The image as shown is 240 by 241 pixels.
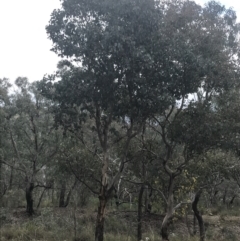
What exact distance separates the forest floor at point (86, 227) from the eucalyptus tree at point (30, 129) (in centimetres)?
→ 366

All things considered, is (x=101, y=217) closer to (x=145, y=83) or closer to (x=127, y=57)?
(x=145, y=83)

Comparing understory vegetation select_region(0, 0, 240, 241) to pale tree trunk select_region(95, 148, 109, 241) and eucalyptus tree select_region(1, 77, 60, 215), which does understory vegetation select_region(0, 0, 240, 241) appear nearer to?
pale tree trunk select_region(95, 148, 109, 241)

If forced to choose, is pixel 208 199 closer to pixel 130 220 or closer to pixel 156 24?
pixel 130 220

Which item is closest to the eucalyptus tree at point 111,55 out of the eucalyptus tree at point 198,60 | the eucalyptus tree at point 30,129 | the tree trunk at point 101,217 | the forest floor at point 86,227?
the tree trunk at point 101,217

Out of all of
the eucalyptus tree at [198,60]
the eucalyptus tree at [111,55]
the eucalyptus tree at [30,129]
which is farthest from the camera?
the eucalyptus tree at [30,129]

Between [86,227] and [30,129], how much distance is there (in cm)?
865

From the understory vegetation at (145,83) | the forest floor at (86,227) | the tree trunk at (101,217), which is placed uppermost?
the understory vegetation at (145,83)

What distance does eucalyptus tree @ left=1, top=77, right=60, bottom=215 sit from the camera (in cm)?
2294

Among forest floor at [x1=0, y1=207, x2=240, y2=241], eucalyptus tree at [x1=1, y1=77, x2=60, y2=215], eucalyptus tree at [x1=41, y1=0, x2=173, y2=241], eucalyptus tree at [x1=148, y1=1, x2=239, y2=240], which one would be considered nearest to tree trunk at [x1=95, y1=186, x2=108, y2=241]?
eucalyptus tree at [x1=41, y1=0, x2=173, y2=241]

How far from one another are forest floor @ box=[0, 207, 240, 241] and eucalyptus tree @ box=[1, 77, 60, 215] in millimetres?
3655

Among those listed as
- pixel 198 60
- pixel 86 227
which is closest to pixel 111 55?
pixel 198 60

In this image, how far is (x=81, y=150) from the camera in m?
15.8

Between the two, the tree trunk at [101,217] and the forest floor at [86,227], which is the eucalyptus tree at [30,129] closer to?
the forest floor at [86,227]

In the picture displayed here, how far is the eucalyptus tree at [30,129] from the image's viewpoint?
22938 mm
